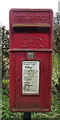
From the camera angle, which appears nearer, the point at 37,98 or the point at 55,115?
the point at 37,98

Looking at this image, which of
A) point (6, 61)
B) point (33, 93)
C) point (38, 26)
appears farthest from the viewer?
point (6, 61)

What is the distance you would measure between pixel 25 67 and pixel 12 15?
749mm

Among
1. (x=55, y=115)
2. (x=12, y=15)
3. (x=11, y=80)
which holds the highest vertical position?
(x=12, y=15)

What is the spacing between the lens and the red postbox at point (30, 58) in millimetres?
1916

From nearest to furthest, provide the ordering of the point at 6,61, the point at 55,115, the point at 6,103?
the point at 55,115 < the point at 6,103 < the point at 6,61

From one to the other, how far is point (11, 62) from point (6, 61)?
8.41 ft

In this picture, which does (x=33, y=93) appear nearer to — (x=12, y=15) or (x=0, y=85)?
(x=12, y=15)

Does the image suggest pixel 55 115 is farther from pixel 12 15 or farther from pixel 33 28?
pixel 12 15

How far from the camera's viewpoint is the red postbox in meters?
1.92

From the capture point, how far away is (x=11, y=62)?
6.47 ft

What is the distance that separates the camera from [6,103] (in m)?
3.50

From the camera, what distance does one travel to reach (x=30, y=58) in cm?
197

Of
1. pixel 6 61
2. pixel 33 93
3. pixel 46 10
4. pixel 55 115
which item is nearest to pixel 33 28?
pixel 46 10

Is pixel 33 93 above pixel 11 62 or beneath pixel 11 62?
beneath
